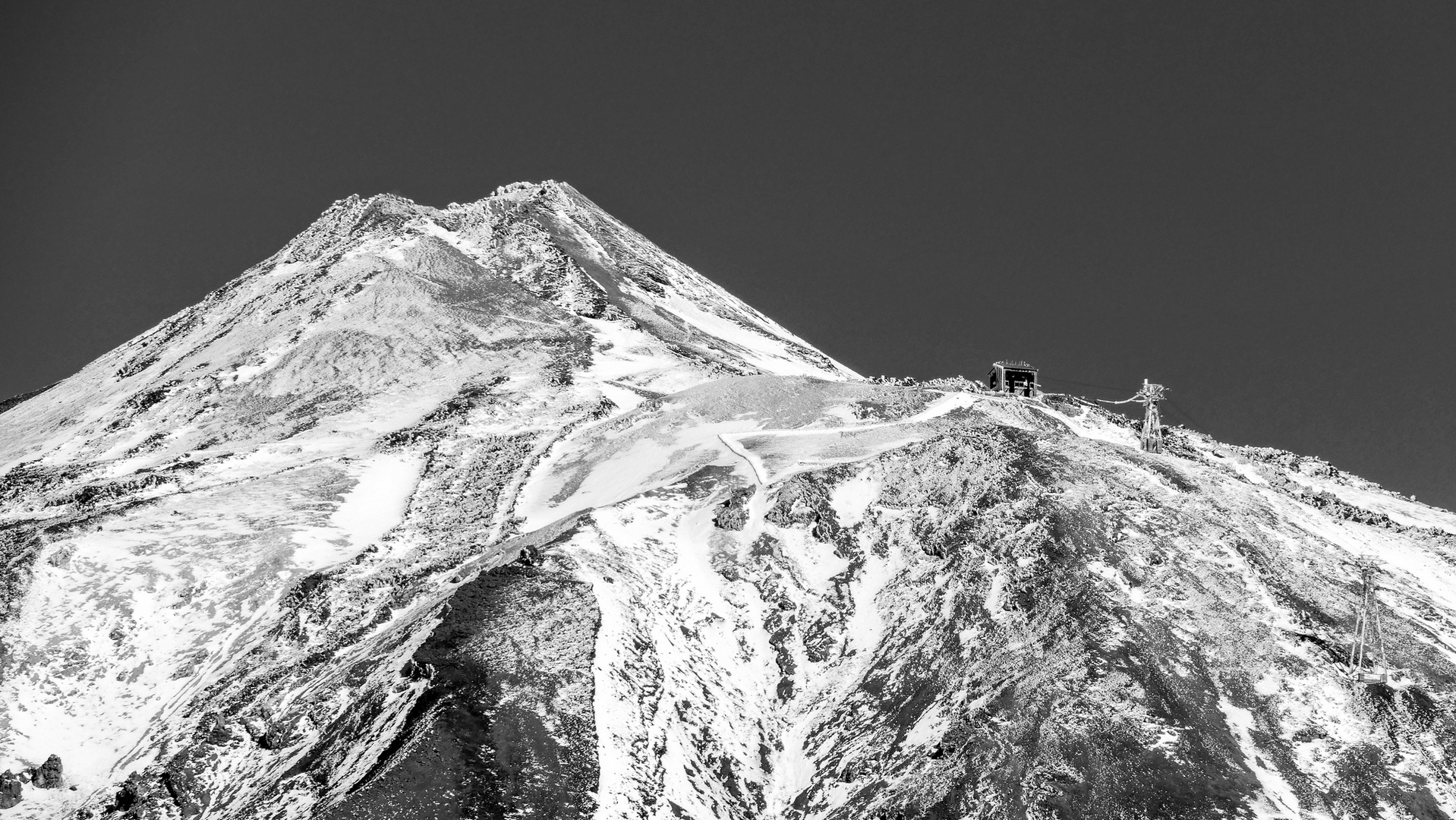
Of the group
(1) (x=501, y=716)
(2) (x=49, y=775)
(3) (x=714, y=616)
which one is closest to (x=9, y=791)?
(2) (x=49, y=775)

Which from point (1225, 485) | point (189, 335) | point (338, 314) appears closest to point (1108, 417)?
point (1225, 485)

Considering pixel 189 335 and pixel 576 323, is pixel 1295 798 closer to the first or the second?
pixel 576 323

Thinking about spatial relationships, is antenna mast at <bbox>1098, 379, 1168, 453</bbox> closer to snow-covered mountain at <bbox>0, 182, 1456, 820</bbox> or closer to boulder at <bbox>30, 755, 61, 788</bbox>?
snow-covered mountain at <bbox>0, 182, 1456, 820</bbox>

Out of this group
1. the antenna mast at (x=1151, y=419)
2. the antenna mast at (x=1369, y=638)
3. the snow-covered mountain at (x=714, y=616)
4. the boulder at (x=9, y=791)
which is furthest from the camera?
the antenna mast at (x=1151, y=419)

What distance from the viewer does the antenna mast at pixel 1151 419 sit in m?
112

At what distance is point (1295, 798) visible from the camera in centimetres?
6562

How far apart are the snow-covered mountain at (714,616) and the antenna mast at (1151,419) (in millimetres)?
2463

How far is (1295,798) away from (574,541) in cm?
3970

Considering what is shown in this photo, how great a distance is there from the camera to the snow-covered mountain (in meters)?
66.9

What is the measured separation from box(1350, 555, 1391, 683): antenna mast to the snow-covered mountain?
806mm

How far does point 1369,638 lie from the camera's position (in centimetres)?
7888

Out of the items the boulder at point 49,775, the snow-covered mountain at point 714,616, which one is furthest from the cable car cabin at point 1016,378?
the boulder at point 49,775

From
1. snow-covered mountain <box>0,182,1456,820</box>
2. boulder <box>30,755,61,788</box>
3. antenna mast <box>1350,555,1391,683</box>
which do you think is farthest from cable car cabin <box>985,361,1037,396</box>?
boulder <box>30,755,61,788</box>

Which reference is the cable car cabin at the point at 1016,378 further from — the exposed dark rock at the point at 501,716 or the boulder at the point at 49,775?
the boulder at the point at 49,775
